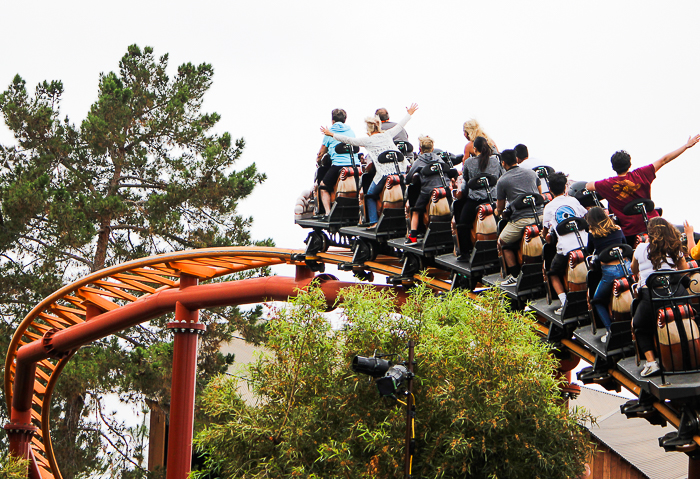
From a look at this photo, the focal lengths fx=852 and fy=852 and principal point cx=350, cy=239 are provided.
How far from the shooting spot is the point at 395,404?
19.4 ft

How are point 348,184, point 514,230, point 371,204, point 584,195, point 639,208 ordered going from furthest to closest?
point 348,184, point 371,204, point 514,230, point 584,195, point 639,208

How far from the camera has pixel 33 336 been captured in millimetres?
18594

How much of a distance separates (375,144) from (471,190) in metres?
1.70

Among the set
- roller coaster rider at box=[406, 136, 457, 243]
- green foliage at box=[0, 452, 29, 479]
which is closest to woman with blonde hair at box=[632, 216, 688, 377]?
roller coaster rider at box=[406, 136, 457, 243]

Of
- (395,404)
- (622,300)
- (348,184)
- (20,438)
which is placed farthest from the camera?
(20,438)

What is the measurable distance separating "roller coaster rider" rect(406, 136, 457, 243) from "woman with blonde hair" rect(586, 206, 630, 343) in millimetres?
2752

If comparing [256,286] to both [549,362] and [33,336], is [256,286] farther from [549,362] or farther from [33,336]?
[33,336]

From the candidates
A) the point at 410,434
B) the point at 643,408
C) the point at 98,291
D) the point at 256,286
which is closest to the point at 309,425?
the point at 410,434

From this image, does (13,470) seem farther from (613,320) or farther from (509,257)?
(613,320)

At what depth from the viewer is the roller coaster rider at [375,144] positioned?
10039 millimetres

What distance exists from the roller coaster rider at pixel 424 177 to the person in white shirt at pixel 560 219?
204 centimetres

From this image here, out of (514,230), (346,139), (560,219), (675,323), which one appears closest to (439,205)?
(514,230)

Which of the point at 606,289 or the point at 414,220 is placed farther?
the point at 414,220

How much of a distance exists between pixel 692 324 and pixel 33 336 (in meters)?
15.7
